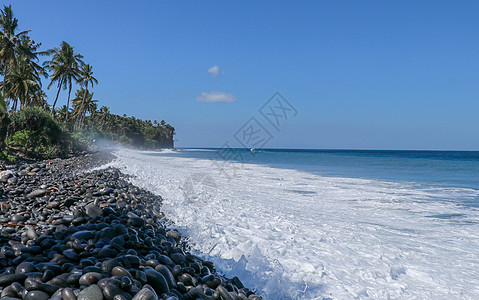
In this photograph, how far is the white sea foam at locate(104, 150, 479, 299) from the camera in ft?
12.3

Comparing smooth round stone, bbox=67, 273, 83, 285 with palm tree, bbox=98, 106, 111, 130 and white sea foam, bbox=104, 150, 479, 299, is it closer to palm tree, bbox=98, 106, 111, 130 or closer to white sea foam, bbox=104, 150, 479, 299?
white sea foam, bbox=104, 150, 479, 299

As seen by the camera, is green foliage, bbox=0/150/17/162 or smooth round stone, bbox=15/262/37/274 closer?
smooth round stone, bbox=15/262/37/274

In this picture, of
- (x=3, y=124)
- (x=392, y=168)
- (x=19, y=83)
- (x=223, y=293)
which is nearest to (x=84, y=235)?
(x=223, y=293)

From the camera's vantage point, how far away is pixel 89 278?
2.58 m

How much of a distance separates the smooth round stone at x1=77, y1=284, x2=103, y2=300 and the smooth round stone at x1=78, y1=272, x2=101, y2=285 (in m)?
0.16

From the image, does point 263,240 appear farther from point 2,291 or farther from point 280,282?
point 2,291

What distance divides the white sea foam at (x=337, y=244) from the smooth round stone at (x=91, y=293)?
Answer: 6.18 feet

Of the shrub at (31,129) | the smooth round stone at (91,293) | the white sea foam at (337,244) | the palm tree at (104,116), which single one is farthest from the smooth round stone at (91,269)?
the palm tree at (104,116)

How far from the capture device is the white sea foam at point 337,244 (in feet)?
12.3

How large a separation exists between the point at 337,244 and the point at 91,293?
4223mm

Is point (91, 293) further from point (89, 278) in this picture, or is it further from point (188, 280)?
point (188, 280)

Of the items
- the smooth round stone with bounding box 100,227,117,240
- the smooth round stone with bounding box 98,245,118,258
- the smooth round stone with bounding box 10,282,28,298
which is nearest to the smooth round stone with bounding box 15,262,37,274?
the smooth round stone with bounding box 10,282,28,298

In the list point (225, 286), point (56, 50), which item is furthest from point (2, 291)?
point (56, 50)

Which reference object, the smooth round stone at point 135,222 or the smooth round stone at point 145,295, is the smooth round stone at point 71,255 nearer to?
the smooth round stone at point 145,295
